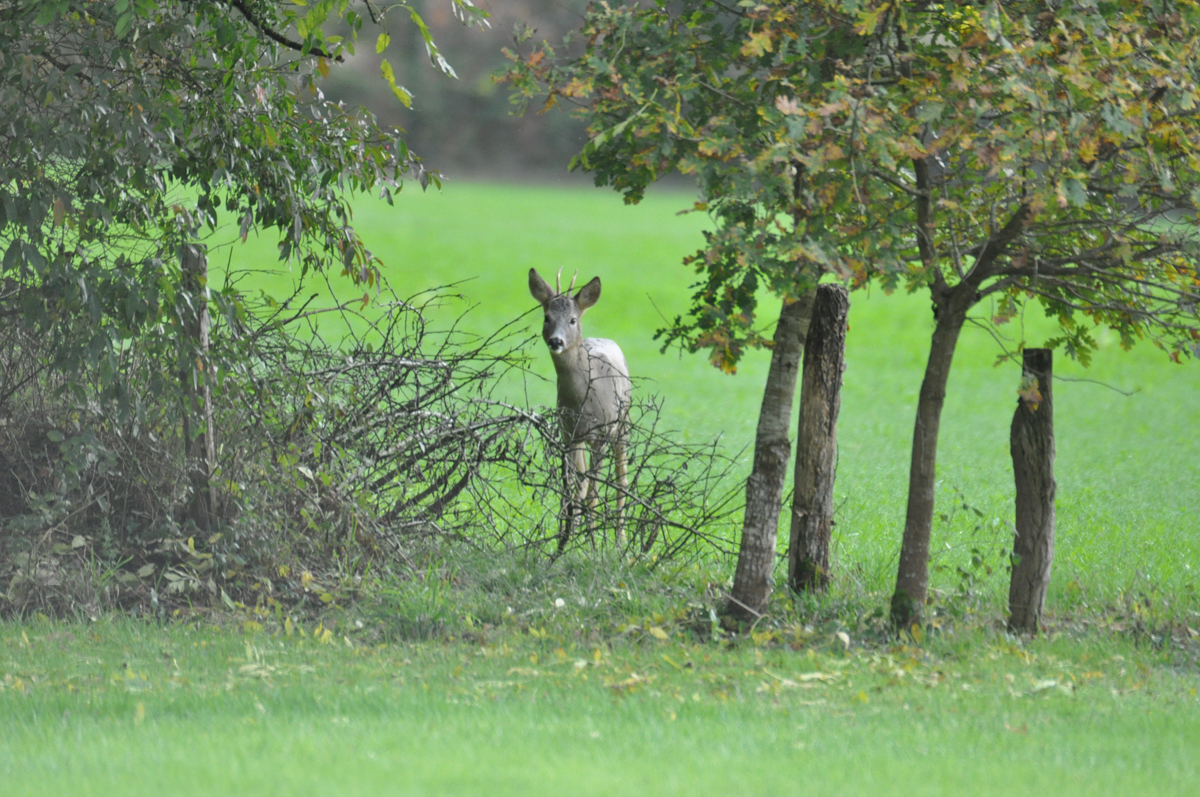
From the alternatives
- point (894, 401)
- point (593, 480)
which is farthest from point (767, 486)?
point (894, 401)

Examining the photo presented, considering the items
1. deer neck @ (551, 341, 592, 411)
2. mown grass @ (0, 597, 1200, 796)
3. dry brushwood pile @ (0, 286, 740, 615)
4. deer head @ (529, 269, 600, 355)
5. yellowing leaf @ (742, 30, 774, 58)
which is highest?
yellowing leaf @ (742, 30, 774, 58)

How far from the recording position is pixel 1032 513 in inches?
269

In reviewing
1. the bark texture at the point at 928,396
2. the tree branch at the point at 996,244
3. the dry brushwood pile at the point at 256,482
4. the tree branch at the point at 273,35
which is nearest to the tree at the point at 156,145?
the tree branch at the point at 273,35

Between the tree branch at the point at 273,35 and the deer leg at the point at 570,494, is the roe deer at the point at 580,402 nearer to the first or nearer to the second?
the deer leg at the point at 570,494

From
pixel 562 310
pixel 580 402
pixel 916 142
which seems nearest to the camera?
pixel 916 142

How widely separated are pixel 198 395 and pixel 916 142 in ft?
14.0

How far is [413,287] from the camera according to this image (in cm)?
3550

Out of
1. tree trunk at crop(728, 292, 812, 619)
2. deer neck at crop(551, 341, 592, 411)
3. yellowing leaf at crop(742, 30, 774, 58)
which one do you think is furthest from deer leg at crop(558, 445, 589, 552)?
yellowing leaf at crop(742, 30, 774, 58)

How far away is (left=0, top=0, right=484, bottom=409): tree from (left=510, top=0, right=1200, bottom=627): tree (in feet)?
3.62

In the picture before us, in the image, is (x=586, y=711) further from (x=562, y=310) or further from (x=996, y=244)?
(x=562, y=310)

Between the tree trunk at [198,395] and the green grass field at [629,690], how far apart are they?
953 mm

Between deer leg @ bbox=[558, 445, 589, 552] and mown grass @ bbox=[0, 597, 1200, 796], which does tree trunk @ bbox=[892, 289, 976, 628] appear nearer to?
mown grass @ bbox=[0, 597, 1200, 796]

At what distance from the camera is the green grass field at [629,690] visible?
439 cm

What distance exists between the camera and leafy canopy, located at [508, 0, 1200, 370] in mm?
5582
